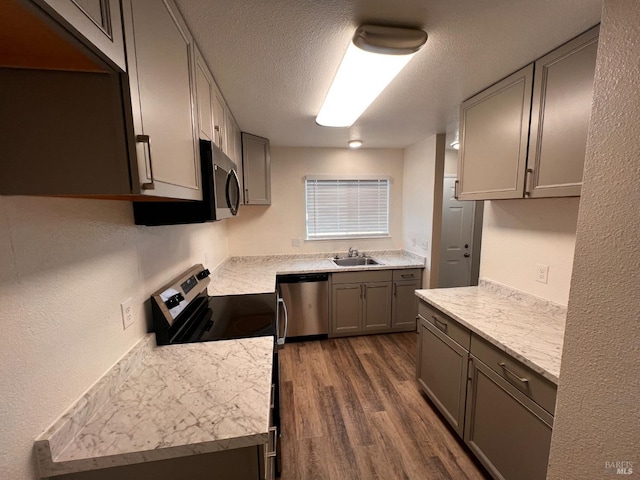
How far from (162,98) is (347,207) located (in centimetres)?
288

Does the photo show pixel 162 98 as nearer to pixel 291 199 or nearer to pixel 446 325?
pixel 446 325

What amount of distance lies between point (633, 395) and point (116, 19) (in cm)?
141

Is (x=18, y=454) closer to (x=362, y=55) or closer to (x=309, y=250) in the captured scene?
(x=362, y=55)

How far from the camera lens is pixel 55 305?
778mm

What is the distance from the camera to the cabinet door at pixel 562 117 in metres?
1.20

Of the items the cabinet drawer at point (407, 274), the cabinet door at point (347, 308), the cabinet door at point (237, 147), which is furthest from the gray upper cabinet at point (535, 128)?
the cabinet door at point (237, 147)

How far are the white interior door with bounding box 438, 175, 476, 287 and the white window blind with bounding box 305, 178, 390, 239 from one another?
2.61ft

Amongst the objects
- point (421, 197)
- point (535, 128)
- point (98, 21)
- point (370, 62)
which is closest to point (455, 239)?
point (421, 197)

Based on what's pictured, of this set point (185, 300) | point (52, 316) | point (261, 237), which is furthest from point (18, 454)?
point (261, 237)

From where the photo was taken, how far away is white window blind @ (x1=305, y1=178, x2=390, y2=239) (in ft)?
11.6

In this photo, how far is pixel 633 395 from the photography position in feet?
1.79

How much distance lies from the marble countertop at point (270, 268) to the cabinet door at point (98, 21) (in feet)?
Result: 5.62

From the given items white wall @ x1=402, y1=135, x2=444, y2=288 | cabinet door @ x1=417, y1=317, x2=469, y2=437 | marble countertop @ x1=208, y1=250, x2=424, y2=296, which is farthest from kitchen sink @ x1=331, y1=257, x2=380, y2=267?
cabinet door @ x1=417, y1=317, x2=469, y2=437

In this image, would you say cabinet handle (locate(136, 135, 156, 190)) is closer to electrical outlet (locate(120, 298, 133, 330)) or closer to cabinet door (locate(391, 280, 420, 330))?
electrical outlet (locate(120, 298, 133, 330))
